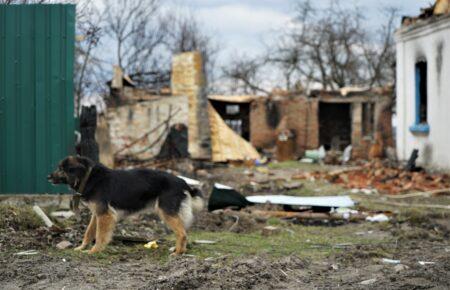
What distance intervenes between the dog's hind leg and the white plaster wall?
9834 millimetres

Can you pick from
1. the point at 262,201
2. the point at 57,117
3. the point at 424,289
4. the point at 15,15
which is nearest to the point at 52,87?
the point at 57,117

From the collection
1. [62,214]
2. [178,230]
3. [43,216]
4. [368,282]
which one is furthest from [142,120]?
[368,282]

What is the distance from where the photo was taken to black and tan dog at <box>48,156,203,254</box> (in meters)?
7.28

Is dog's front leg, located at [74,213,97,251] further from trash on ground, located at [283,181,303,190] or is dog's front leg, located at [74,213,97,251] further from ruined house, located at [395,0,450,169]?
ruined house, located at [395,0,450,169]

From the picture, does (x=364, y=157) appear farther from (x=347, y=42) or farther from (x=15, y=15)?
(x=15, y=15)

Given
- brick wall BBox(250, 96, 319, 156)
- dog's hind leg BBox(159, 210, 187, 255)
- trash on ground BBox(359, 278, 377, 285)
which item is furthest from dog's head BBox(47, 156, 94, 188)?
brick wall BBox(250, 96, 319, 156)

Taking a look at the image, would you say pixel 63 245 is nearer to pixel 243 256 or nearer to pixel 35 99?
pixel 243 256

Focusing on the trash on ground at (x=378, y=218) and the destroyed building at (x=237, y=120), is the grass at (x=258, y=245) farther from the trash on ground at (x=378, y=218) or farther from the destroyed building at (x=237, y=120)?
the destroyed building at (x=237, y=120)

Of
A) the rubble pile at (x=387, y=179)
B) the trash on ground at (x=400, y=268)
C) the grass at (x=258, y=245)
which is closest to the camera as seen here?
the trash on ground at (x=400, y=268)

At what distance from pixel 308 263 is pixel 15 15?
18.2ft

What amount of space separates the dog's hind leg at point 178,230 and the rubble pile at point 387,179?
7706mm

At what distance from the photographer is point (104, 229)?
7230 millimetres

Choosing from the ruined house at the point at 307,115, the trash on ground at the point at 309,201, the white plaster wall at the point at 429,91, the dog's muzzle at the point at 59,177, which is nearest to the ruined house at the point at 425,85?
the white plaster wall at the point at 429,91

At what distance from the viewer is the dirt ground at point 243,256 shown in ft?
19.0
